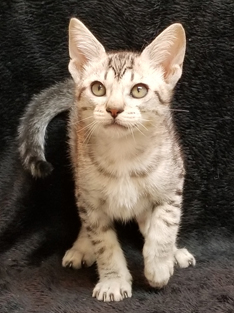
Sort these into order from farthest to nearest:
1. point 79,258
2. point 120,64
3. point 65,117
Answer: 1. point 65,117
2. point 79,258
3. point 120,64

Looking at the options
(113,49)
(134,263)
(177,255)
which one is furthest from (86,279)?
(113,49)

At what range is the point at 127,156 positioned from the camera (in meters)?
1.45

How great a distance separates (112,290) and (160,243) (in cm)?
17

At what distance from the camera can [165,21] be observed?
1745 mm

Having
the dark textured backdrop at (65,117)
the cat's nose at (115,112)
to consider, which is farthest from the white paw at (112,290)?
the cat's nose at (115,112)

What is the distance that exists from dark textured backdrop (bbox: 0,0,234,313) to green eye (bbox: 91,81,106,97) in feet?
1.34

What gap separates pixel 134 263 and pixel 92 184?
13.0 inches

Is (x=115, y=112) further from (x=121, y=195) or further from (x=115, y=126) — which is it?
(x=121, y=195)

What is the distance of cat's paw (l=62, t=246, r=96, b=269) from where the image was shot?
1649 mm

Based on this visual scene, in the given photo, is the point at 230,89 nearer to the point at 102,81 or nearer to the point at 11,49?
the point at 102,81

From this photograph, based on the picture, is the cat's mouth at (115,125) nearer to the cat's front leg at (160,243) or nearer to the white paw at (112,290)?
the cat's front leg at (160,243)

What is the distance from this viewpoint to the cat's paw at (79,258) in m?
1.65

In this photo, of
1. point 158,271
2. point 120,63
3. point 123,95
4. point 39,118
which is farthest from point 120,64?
point 158,271

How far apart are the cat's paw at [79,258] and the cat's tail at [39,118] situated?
0.26m
